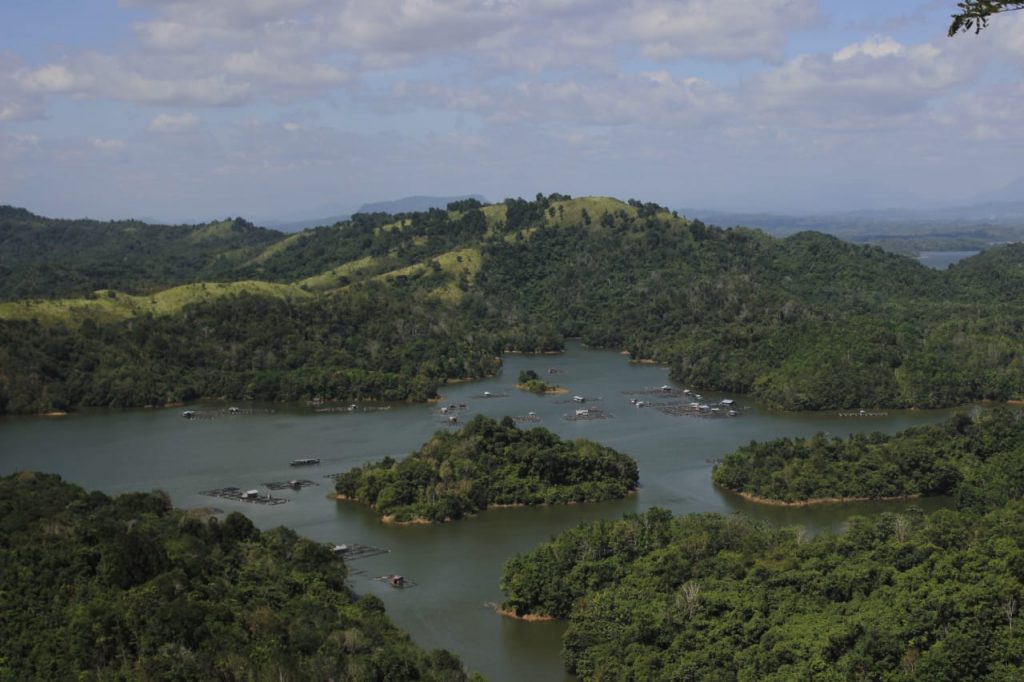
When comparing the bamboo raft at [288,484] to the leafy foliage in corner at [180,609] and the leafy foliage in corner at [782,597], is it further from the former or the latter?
the leafy foliage in corner at [782,597]

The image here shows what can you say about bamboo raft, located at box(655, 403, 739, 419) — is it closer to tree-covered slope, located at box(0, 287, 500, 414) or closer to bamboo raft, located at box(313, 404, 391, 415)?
tree-covered slope, located at box(0, 287, 500, 414)

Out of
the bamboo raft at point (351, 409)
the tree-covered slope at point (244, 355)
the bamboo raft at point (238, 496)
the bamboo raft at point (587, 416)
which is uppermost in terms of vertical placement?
the tree-covered slope at point (244, 355)

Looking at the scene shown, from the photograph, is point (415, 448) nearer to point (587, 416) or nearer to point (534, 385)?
point (587, 416)

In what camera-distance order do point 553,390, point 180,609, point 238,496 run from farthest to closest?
1. point 553,390
2. point 238,496
3. point 180,609

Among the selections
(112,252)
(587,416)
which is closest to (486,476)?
(587,416)

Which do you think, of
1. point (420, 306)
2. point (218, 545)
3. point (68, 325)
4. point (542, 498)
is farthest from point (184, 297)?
point (218, 545)

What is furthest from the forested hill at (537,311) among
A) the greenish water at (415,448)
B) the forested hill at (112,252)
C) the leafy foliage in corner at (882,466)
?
the leafy foliage in corner at (882,466)
